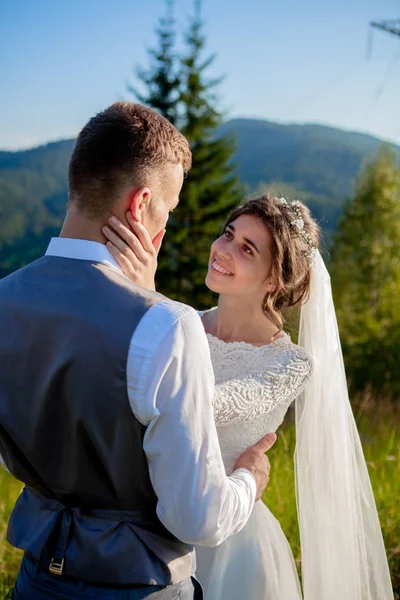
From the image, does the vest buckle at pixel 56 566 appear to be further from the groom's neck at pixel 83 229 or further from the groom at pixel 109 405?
the groom's neck at pixel 83 229

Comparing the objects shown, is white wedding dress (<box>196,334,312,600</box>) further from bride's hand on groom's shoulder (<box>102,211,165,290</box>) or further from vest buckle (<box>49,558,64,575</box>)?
vest buckle (<box>49,558,64,575</box>)

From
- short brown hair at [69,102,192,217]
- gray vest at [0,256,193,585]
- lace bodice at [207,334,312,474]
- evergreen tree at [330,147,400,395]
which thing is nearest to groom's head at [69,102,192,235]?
short brown hair at [69,102,192,217]

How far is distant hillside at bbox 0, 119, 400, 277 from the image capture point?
9575 cm

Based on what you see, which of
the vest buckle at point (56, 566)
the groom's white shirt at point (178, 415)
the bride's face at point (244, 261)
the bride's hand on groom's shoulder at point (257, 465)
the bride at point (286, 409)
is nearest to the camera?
the groom's white shirt at point (178, 415)

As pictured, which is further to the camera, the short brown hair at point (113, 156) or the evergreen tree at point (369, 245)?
Result: the evergreen tree at point (369, 245)

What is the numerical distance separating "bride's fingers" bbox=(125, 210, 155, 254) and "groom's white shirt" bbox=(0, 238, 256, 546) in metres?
0.30

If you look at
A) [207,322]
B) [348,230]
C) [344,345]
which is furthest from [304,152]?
[207,322]

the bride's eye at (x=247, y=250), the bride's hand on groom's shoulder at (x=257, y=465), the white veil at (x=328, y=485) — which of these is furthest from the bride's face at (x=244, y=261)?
the bride's hand on groom's shoulder at (x=257, y=465)

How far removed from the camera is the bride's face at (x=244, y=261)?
9.59 ft

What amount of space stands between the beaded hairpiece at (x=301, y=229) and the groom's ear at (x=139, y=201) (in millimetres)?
1289

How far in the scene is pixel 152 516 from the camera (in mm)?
1745

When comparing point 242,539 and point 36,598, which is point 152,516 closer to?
point 36,598

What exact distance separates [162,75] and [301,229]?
35.4 metres

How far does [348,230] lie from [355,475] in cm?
4436
